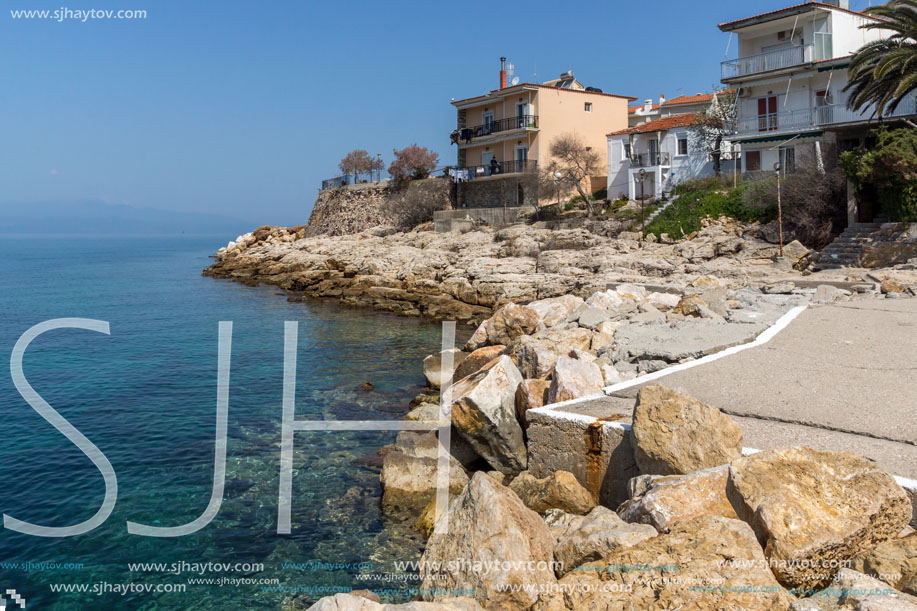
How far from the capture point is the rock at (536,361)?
1034cm

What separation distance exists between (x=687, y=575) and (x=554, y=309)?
12793mm

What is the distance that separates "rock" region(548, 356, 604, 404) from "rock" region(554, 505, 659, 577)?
2881mm

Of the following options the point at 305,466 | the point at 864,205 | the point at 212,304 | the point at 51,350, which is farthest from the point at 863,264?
the point at 212,304

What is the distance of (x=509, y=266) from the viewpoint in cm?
2873

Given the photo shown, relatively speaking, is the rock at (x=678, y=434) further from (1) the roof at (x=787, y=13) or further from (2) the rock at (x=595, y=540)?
(1) the roof at (x=787, y=13)

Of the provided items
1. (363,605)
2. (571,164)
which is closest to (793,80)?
(571,164)

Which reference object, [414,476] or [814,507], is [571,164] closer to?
[414,476]

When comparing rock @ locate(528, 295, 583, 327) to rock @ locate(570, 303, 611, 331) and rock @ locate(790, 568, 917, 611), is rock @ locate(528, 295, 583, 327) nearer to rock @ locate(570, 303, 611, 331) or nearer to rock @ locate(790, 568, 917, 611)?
rock @ locate(570, 303, 611, 331)

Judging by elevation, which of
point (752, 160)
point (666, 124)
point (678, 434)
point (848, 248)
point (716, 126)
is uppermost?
point (666, 124)

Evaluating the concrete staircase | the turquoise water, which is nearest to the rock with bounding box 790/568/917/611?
the turquoise water

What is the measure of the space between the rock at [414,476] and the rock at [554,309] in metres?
6.82

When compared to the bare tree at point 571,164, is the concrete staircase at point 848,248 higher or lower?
lower

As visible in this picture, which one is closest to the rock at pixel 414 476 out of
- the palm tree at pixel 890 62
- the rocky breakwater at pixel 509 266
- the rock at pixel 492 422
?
the rock at pixel 492 422

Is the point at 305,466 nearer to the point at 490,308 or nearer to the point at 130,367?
the point at 130,367
